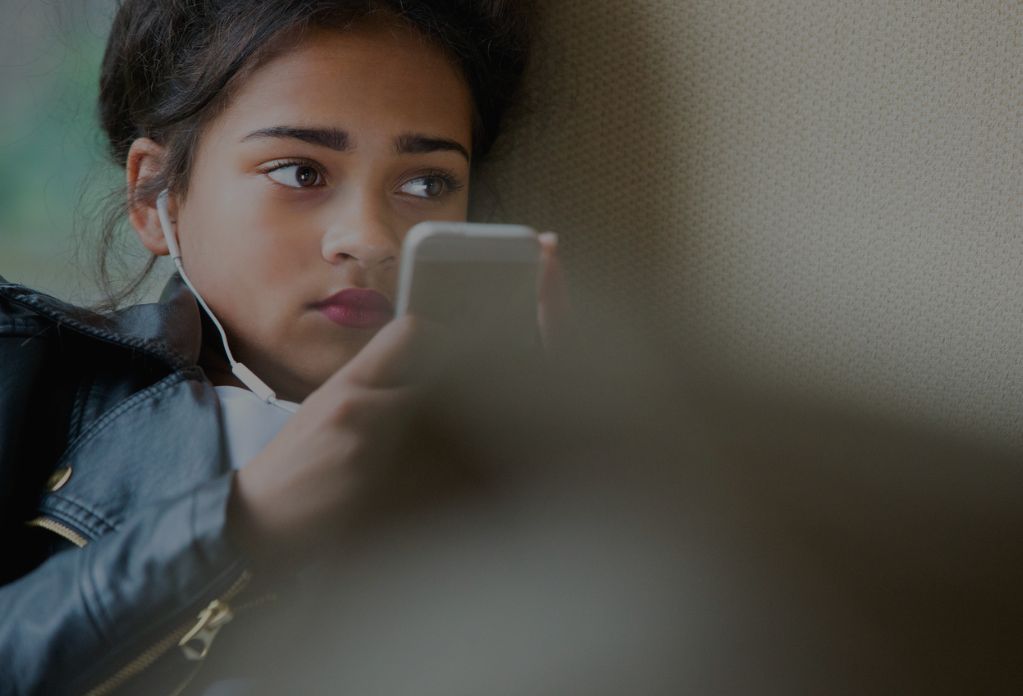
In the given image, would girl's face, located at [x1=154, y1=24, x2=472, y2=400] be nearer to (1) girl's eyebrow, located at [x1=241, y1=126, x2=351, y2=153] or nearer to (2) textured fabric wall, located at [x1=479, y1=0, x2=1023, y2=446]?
(1) girl's eyebrow, located at [x1=241, y1=126, x2=351, y2=153]

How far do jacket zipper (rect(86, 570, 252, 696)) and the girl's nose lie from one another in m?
0.17

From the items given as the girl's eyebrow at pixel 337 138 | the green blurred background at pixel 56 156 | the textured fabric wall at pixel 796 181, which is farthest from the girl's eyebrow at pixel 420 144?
the green blurred background at pixel 56 156

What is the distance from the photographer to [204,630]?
18.9 inches

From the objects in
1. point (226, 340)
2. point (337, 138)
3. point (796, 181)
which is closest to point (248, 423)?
point (226, 340)

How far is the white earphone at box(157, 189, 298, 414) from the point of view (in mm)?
573

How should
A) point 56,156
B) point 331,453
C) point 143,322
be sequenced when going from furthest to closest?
1. point 56,156
2. point 143,322
3. point 331,453

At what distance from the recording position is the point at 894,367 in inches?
28.6

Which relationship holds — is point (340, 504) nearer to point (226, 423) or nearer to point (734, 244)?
point (226, 423)

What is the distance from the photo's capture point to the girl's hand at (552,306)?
21.6 inches

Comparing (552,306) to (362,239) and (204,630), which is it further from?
(204,630)

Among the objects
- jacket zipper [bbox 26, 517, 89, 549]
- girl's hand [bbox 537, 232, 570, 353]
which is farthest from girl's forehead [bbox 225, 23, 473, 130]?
jacket zipper [bbox 26, 517, 89, 549]

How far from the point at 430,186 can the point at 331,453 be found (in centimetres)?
20

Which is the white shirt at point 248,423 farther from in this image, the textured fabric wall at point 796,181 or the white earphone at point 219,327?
the textured fabric wall at point 796,181

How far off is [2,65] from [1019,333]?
712 millimetres
